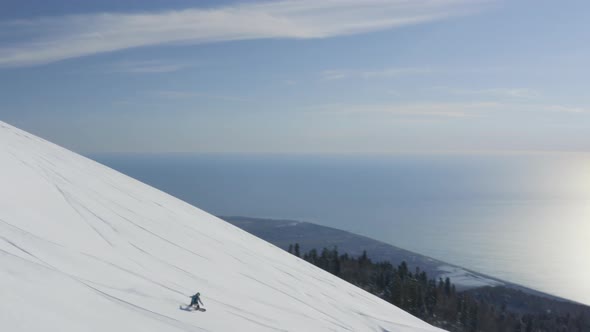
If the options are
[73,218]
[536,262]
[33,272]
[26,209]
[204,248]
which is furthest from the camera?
[536,262]

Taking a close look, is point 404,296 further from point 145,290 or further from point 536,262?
point 536,262

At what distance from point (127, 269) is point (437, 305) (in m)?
34.8

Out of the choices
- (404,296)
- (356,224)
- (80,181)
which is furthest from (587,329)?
(356,224)

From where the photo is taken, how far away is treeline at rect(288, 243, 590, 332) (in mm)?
35094

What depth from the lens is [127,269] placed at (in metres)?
6.22

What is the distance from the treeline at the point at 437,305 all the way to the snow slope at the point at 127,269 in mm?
25309

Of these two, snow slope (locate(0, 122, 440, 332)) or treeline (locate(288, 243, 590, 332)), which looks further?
treeline (locate(288, 243, 590, 332))

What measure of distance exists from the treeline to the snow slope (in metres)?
25.3

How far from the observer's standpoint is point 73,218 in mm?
7410

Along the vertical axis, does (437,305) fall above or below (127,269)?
above

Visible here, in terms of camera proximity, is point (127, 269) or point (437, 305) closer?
point (127, 269)

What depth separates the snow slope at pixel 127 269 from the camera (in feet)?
15.1

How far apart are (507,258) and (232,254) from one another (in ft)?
297

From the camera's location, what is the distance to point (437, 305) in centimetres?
3688
